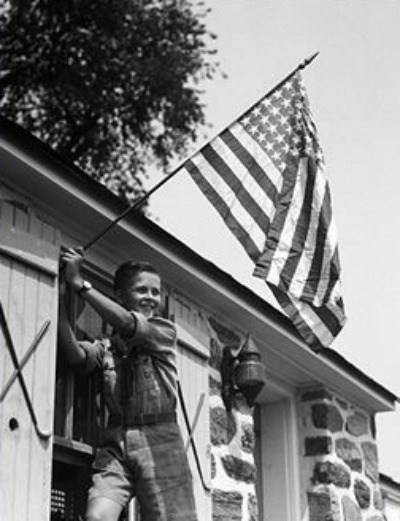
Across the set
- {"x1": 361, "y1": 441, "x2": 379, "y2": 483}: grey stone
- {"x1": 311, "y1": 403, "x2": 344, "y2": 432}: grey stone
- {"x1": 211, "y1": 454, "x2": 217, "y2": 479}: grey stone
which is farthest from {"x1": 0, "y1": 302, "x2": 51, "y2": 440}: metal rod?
{"x1": 361, "y1": 441, "x2": 379, "y2": 483}: grey stone

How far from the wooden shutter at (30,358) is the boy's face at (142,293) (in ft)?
1.30

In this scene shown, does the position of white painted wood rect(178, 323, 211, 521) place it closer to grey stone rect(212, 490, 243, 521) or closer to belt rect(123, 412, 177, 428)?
grey stone rect(212, 490, 243, 521)

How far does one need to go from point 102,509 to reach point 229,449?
2.48 meters

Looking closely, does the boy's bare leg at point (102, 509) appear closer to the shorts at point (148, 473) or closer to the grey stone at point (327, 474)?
the shorts at point (148, 473)

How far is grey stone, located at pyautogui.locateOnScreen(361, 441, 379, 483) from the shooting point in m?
9.29

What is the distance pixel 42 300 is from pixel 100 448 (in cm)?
79

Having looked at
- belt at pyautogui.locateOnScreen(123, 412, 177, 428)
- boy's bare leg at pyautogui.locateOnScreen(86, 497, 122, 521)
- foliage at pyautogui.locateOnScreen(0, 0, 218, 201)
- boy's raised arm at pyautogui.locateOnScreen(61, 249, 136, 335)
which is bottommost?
boy's bare leg at pyautogui.locateOnScreen(86, 497, 122, 521)

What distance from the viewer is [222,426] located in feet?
24.0

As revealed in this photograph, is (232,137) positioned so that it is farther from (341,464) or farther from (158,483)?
(341,464)

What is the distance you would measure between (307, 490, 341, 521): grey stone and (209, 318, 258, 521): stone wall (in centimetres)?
106

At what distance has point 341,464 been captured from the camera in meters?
8.80

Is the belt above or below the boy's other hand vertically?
below

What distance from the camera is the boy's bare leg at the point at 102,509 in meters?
4.90

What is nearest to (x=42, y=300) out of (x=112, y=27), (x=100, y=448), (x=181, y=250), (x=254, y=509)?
(x=100, y=448)
